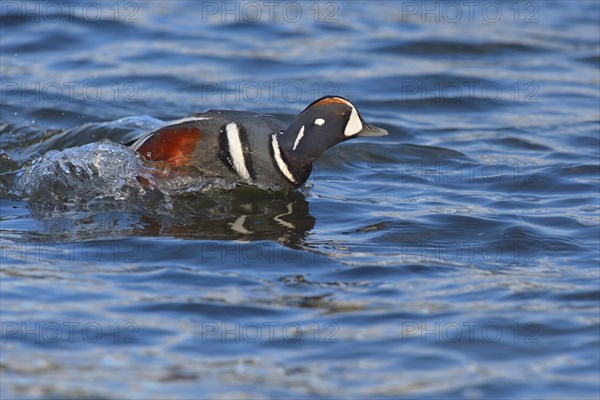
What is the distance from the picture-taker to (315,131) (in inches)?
Result: 356

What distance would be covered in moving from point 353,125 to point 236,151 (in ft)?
3.32

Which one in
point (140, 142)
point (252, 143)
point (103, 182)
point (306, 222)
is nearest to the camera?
point (306, 222)

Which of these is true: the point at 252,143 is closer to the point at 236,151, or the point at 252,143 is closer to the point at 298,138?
the point at 236,151

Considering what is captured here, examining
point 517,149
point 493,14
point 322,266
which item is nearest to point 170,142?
point 322,266

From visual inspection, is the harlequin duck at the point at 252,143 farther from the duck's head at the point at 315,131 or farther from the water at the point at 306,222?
the water at the point at 306,222

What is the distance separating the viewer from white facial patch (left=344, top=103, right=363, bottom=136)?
909 cm

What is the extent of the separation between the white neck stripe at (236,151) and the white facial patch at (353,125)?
35.4 inches

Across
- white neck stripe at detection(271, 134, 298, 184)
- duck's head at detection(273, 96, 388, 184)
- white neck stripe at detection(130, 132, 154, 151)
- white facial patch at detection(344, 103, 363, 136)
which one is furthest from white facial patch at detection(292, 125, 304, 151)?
white neck stripe at detection(130, 132, 154, 151)

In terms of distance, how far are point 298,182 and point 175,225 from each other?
4.03 feet

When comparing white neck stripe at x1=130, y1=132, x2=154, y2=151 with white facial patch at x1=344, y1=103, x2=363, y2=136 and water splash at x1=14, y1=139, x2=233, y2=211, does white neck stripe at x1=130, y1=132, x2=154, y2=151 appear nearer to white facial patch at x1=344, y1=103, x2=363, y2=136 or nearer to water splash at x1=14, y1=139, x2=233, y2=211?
water splash at x1=14, y1=139, x2=233, y2=211

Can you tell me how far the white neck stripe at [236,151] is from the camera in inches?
348

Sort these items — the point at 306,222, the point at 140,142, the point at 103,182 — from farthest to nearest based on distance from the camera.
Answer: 1. the point at 140,142
2. the point at 103,182
3. the point at 306,222

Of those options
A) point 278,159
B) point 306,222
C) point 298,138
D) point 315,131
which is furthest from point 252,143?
point 306,222

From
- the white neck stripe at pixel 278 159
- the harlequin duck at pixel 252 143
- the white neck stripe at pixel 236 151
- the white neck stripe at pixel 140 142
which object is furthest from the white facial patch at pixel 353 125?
the white neck stripe at pixel 140 142
